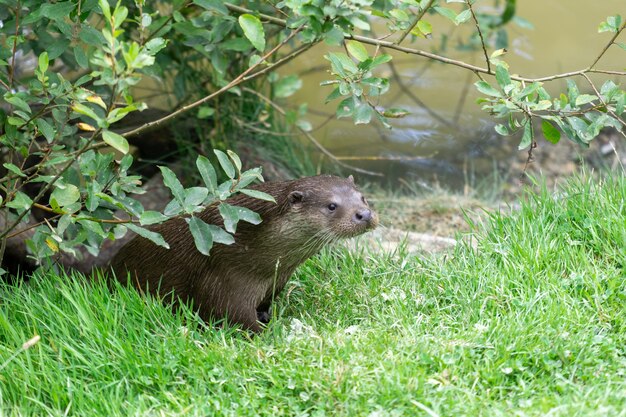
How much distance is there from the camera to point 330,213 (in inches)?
161

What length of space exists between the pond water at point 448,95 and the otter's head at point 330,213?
2863 mm

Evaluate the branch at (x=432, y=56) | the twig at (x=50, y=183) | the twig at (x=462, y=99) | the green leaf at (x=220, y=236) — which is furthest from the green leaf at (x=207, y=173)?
the twig at (x=462, y=99)

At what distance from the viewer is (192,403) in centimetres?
326

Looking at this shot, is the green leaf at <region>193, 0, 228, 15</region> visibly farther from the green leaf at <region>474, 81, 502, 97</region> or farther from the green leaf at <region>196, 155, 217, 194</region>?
the green leaf at <region>474, 81, 502, 97</region>

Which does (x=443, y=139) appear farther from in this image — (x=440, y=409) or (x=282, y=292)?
(x=440, y=409)

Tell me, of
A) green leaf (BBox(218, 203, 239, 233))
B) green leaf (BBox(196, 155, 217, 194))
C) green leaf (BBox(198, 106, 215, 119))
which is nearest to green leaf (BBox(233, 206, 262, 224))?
green leaf (BBox(218, 203, 239, 233))

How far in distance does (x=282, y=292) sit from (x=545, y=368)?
146 cm

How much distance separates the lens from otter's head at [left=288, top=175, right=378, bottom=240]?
4.07 metres

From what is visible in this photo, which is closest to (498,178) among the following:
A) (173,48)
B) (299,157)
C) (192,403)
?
(299,157)

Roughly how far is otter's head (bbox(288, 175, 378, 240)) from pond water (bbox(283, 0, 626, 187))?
286 cm

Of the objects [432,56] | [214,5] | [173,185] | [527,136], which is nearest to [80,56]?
[214,5]

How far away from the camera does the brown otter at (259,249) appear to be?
4082 mm

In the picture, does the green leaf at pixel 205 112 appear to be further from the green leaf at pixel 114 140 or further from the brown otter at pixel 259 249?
the green leaf at pixel 114 140

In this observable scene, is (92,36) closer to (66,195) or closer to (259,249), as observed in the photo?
(66,195)
